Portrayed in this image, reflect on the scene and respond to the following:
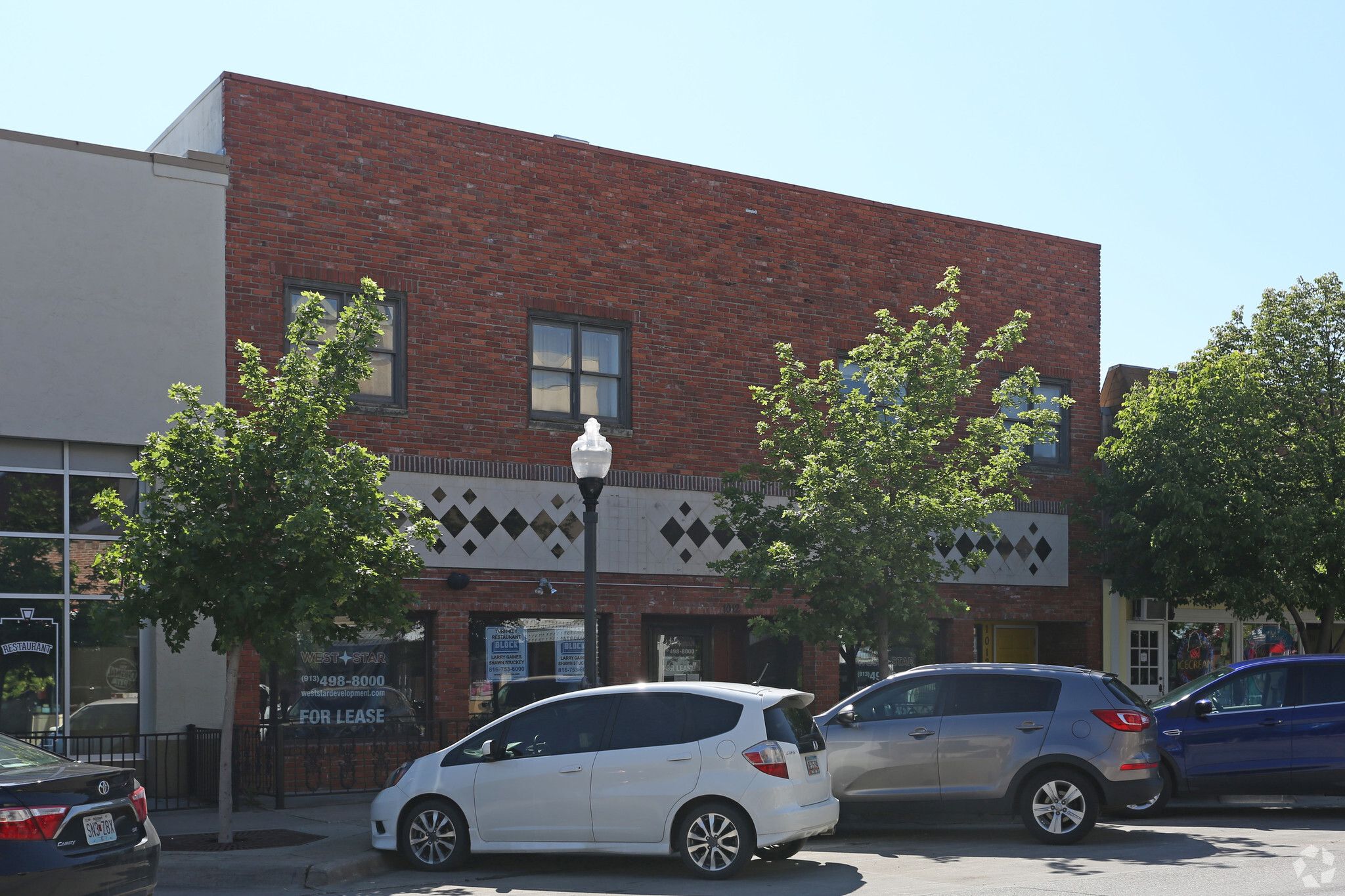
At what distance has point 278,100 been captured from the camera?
1692 cm

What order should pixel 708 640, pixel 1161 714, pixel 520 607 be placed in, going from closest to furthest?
pixel 1161 714 → pixel 520 607 → pixel 708 640

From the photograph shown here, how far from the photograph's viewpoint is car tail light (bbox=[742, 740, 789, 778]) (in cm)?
1067

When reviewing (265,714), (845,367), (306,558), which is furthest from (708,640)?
(306,558)

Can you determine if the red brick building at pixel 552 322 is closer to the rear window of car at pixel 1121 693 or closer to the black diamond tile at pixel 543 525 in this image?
the black diamond tile at pixel 543 525

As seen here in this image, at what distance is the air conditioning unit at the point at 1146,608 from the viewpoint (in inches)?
896

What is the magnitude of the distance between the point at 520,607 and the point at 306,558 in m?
5.73

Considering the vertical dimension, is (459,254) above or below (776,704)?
above

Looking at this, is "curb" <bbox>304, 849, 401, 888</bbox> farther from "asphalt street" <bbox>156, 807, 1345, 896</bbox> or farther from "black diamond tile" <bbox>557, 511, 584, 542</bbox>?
"black diamond tile" <bbox>557, 511, 584, 542</bbox>

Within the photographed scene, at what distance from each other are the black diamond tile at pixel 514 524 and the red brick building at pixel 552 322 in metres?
0.04

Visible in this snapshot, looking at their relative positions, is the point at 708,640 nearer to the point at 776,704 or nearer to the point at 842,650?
the point at 842,650

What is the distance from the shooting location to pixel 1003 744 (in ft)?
41.3

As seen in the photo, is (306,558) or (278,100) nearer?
(306,558)

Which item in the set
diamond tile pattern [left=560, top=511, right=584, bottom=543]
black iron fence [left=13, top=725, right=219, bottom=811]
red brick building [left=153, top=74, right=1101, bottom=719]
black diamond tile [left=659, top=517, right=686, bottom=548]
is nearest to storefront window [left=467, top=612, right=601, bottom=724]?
red brick building [left=153, top=74, right=1101, bottom=719]

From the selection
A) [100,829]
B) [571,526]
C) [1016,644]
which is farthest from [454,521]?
[1016,644]
